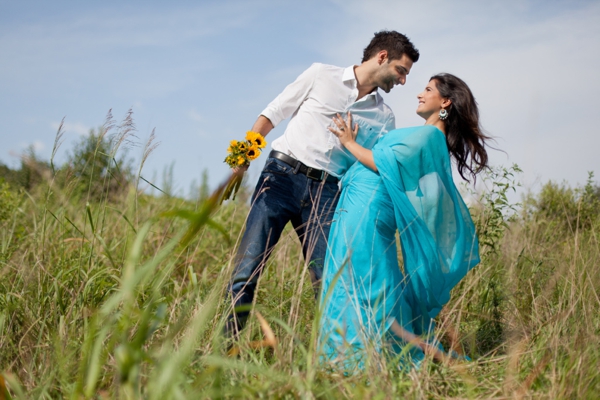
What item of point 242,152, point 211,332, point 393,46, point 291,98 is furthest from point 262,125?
point 211,332

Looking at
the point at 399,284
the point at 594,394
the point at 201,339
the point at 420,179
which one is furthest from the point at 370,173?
the point at 594,394

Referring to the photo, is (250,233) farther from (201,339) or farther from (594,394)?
(594,394)

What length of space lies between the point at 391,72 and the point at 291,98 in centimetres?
66

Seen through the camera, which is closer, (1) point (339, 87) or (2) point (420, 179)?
(2) point (420, 179)

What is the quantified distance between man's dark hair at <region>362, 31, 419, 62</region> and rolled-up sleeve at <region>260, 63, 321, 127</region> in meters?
0.42

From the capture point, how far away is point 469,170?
3.51 meters

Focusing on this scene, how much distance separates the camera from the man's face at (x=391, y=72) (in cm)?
352

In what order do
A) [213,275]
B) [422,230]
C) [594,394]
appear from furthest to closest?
[213,275] → [422,230] → [594,394]

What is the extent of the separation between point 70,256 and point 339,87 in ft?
6.82

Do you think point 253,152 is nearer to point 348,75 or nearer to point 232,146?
point 232,146

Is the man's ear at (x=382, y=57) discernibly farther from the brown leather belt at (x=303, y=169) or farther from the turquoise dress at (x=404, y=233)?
the brown leather belt at (x=303, y=169)

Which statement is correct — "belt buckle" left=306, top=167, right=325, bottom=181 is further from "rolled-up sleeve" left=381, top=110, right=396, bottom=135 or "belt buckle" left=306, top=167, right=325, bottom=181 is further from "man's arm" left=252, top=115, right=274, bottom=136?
"rolled-up sleeve" left=381, top=110, right=396, bottom=135

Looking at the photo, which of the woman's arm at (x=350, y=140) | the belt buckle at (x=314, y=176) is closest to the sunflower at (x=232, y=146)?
the belt buckle at (x=314, y=176)

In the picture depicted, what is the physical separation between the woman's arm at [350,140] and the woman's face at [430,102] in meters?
0.43
